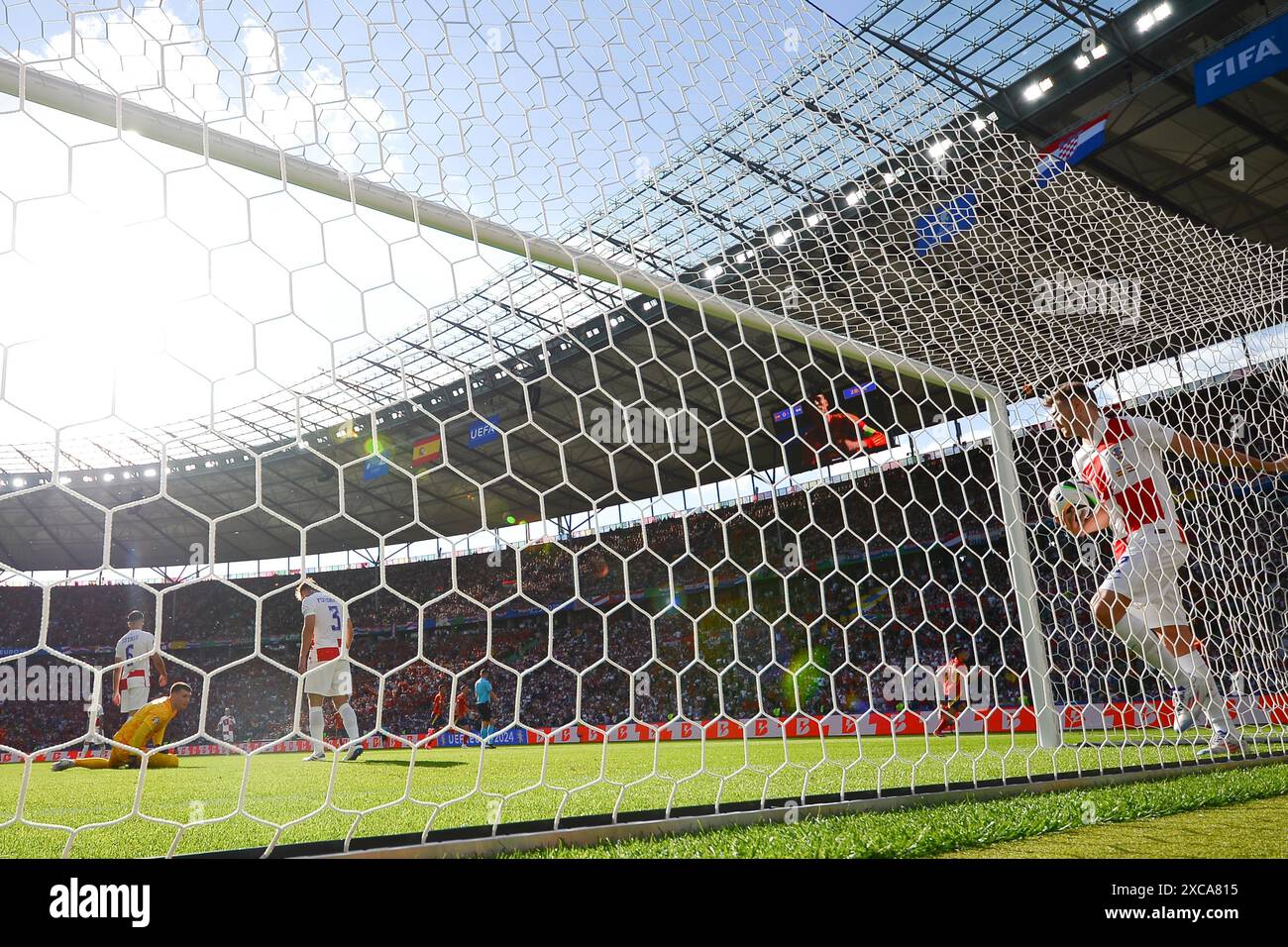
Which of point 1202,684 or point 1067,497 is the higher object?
point 1067,497

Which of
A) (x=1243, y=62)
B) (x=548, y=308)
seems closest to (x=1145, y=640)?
(x=548, y=308)

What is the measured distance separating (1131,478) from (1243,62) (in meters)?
7.58

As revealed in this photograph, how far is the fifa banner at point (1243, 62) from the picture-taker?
7.69 meters

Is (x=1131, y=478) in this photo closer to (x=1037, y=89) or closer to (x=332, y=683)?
(x=332, y=683)

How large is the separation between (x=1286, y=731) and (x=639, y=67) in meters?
4.10

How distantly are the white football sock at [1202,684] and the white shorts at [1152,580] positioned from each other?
0.14 metres

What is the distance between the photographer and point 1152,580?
3113 mm

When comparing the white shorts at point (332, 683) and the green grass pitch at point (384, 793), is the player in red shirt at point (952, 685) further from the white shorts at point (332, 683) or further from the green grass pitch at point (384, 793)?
the white shorts at point (332, 683)

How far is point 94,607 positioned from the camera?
19.8 metres

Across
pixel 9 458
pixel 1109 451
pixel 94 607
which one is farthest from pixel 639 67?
pixel 94 607

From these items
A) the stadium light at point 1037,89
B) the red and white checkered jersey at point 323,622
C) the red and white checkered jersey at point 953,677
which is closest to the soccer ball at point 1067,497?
the red and white checkered jersey at point 953,677

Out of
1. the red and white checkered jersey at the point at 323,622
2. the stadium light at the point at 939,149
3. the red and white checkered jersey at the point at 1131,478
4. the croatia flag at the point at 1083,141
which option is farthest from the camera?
the croatia flag at the point at 1083,141

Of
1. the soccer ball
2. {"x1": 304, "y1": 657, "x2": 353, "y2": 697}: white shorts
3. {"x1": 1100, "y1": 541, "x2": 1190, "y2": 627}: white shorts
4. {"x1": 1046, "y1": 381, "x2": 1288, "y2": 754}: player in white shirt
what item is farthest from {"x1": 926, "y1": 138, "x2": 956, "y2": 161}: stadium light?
{"x1": 304, "y1": 657, "x2": 353, "y2": 697}: white shorts
